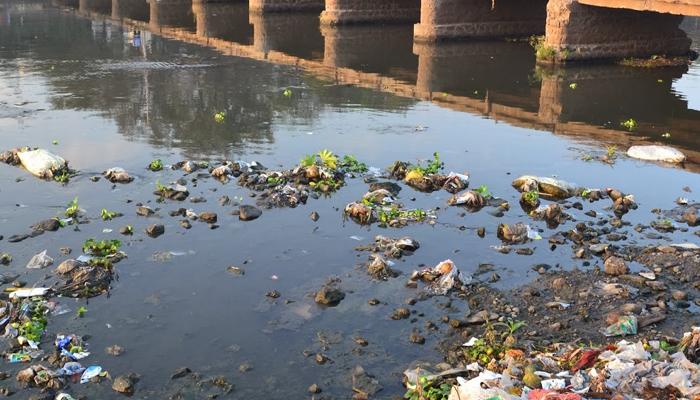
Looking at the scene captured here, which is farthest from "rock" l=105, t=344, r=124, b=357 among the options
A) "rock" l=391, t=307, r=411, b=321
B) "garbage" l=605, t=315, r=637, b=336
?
"garbage" l=605, t=315, r=637, b=336

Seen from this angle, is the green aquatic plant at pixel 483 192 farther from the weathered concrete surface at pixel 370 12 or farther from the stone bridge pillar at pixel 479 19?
the weathered concrete surface at pixel 370 12

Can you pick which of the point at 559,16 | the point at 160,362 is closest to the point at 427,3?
the point at 559,16

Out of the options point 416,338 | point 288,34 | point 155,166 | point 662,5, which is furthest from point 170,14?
point 416,338

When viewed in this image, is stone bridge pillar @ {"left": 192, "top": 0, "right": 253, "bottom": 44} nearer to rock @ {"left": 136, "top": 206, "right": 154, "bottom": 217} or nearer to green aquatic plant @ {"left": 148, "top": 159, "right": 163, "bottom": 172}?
green aquatic plant @ {"left": 148, "top": 159, "right": 163, "bottom": 172}

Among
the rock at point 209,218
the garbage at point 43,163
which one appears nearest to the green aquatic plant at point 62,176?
the garbage at point 43,163

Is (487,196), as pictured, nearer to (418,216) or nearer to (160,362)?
(418,216)

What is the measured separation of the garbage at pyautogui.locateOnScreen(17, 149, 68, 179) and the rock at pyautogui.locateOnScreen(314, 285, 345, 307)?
5.88 meters

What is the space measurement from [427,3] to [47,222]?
2136 cm

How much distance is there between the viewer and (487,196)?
10133mm

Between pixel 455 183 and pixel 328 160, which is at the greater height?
pixel 328 160

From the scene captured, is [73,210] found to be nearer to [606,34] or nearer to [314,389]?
[314,389]

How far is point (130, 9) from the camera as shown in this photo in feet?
147

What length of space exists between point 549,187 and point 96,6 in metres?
43.9

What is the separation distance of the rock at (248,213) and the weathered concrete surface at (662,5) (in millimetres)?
13697
